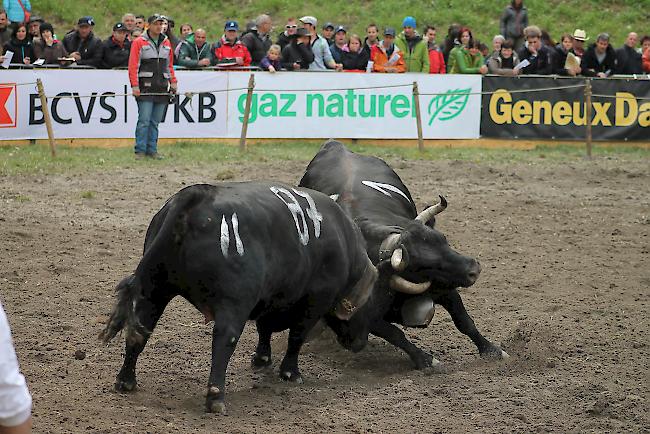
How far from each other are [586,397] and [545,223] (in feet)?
18.0

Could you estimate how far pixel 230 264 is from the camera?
569cm

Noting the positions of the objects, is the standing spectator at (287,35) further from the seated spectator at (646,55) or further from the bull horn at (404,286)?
the bull horn at (404,286)

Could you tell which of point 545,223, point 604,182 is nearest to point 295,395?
point 545,223

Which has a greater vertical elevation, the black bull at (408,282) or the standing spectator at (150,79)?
the standing spectator at (150,79)

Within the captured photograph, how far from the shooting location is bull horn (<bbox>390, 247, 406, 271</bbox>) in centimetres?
694

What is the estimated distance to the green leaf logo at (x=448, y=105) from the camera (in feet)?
58.9

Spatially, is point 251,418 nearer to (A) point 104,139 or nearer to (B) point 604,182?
(B) point 604,182

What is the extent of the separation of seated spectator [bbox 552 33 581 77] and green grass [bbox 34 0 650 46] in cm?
445

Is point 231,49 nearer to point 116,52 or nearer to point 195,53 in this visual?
A: point 195,53

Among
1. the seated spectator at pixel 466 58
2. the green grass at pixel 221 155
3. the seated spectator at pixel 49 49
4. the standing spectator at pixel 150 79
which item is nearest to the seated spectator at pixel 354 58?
the seated spectator at pixel 466 58

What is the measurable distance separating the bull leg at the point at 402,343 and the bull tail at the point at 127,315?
6.33ft

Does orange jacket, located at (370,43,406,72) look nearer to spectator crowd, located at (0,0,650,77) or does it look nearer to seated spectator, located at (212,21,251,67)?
spectator crowd, located at (0,0,650,77)

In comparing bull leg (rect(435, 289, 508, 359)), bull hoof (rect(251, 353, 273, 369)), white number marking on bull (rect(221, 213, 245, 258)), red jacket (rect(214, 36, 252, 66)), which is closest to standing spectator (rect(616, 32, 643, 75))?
red jacket (rect(214, 36, 252, 66))

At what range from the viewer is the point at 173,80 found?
50.0ft
